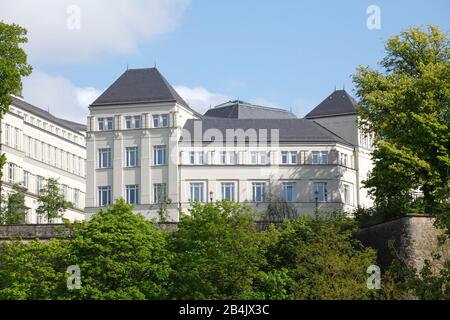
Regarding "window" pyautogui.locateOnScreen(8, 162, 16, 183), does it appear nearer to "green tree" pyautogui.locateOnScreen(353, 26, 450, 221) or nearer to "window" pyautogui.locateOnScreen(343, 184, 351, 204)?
"window" pyautogui.locateOnScreen(343, 184, 351, 204)

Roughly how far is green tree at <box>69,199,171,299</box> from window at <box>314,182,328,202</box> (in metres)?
47.4

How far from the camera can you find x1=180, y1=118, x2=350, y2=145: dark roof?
436 feet

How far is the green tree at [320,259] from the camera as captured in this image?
70.9m

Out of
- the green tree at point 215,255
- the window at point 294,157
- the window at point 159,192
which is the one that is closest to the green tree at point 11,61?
the green tree at point 215,255

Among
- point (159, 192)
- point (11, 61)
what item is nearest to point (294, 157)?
point (159, 192)

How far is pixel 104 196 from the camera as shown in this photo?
430 feet

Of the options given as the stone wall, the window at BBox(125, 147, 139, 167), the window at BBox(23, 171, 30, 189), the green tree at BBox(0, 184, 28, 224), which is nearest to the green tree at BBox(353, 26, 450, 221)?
the stone wall

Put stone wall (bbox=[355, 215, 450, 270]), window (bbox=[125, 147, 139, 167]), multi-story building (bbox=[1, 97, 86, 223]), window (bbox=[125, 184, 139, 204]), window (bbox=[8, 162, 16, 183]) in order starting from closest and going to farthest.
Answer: stone wall (bbox=[355, 215, 450, 270]), window (bbox=[125, 184, 139, 204]), window (bbox=[125, 147, 139, 167]), window (bbox=[8, 162, 16, 183]), multi-story building (bbox=[1, 97, 86, 223])

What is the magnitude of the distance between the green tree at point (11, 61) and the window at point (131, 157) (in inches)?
1890

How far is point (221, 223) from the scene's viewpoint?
Answer: 81.6 meters

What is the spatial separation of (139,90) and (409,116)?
169ft

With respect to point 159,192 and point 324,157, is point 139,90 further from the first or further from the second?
point 324,157

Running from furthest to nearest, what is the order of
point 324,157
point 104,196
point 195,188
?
point 324,157 → point 104,196 → point 195,188

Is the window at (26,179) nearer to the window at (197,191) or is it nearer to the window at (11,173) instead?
the window at (11,173)
